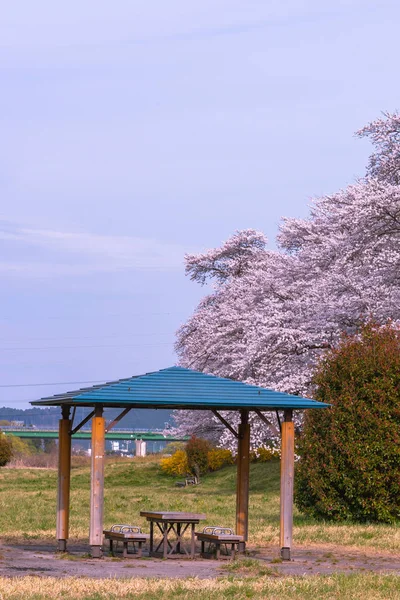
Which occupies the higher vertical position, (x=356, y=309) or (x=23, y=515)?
(x=356, y=309)

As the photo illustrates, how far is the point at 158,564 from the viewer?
17141mm

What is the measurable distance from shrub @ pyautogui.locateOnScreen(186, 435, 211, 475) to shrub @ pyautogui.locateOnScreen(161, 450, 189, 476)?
567 mm

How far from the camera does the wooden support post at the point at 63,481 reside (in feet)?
62.4

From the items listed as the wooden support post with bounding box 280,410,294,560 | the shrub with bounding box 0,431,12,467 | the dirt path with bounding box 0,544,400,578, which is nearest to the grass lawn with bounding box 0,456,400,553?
the dirt path with bounding box 0,544,400,578

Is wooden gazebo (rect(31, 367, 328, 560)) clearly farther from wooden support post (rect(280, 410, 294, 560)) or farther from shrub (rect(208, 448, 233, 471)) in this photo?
shrub (rect(208, 448, 233, 471))

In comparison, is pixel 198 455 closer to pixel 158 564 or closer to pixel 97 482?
pixel 158 564

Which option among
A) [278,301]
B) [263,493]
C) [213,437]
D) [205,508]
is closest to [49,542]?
[205,508]

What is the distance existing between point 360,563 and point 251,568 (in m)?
2.38

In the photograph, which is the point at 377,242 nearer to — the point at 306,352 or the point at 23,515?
the point at 306,352

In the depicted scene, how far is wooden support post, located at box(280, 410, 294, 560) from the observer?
1794cm

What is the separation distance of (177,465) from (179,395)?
3650 cm

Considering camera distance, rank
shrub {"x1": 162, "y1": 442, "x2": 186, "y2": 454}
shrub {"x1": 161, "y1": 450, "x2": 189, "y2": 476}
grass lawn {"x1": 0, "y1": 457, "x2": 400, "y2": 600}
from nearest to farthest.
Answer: grass lawn {"x1": 0, "y1": 457, "x2": 400, "y2": 600} < shrub {"x1": 161, "y1": 450, "x2": 189, "y2": 476} < shrub {"x1": 162, "y1": 442, "x2": 186, "y2": 454}

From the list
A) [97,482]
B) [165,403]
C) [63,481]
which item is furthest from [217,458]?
[165,403]

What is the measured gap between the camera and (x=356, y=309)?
33.8 metres
